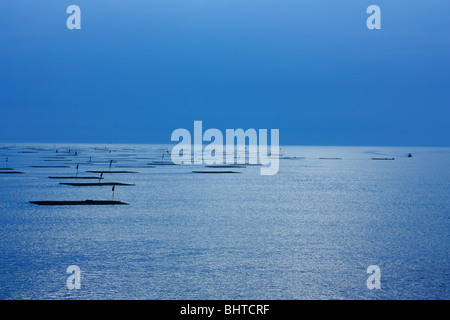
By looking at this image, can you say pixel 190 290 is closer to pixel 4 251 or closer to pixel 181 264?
pixel 181 264

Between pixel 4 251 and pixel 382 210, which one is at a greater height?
pixel 382 210

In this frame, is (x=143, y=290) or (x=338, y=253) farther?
(x=338, y=253)

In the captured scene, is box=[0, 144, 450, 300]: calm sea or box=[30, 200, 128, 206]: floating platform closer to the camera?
box=[0, 144, 450, 300]: calm sea

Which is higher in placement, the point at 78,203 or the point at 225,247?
the point at 78,203

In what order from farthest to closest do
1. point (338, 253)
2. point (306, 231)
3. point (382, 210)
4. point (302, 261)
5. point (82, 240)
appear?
point (382, 210)
point (306, 231)
point (82, 240)
point (338, 253)
point (302, 261)

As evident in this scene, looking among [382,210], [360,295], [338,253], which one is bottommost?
[360,295]

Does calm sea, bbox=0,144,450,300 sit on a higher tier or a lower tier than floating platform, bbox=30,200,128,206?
lower

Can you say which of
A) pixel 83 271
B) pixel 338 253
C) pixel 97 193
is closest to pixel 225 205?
pixel 97 193

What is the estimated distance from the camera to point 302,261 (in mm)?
16938

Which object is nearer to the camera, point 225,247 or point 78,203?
point 225,247

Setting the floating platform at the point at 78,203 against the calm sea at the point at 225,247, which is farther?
the floating platform at the point at 78,203

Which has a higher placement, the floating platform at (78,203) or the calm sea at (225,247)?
the floating platform at (78,203)

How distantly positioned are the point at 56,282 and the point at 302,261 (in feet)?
22.9

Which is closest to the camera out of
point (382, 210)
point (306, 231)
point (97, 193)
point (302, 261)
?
point (302, 261)
